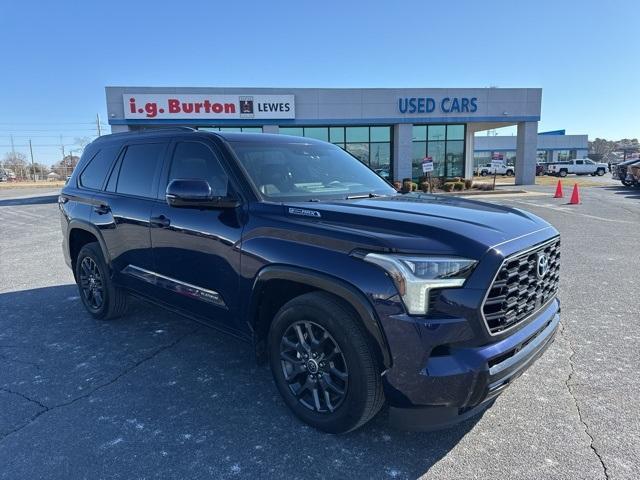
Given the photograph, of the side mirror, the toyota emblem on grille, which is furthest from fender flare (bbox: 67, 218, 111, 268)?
the toyota emblem on grille

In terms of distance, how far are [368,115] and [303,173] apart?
22.8 meters

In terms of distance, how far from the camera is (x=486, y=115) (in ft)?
87.5

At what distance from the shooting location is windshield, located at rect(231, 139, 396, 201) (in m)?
3.36

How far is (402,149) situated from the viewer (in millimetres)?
26188

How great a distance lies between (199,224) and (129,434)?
1.50 metres

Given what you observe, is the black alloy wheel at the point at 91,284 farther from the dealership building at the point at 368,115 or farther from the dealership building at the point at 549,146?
the dealership building at the point at 549,146

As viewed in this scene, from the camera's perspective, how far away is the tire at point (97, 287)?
186 inches

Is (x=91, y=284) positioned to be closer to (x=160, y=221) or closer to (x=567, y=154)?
(x=160, y=221)

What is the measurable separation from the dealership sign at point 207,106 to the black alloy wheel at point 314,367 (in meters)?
22.3

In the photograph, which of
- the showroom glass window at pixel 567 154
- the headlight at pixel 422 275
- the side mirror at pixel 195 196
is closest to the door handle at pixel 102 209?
the side mirror at pixel 195 196

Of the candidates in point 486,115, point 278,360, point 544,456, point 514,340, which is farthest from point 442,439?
point 486,115

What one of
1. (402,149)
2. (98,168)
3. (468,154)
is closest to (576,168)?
(468,154)

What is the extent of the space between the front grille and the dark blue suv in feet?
0.04

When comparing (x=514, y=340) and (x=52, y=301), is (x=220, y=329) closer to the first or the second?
(x=514, y=340)
